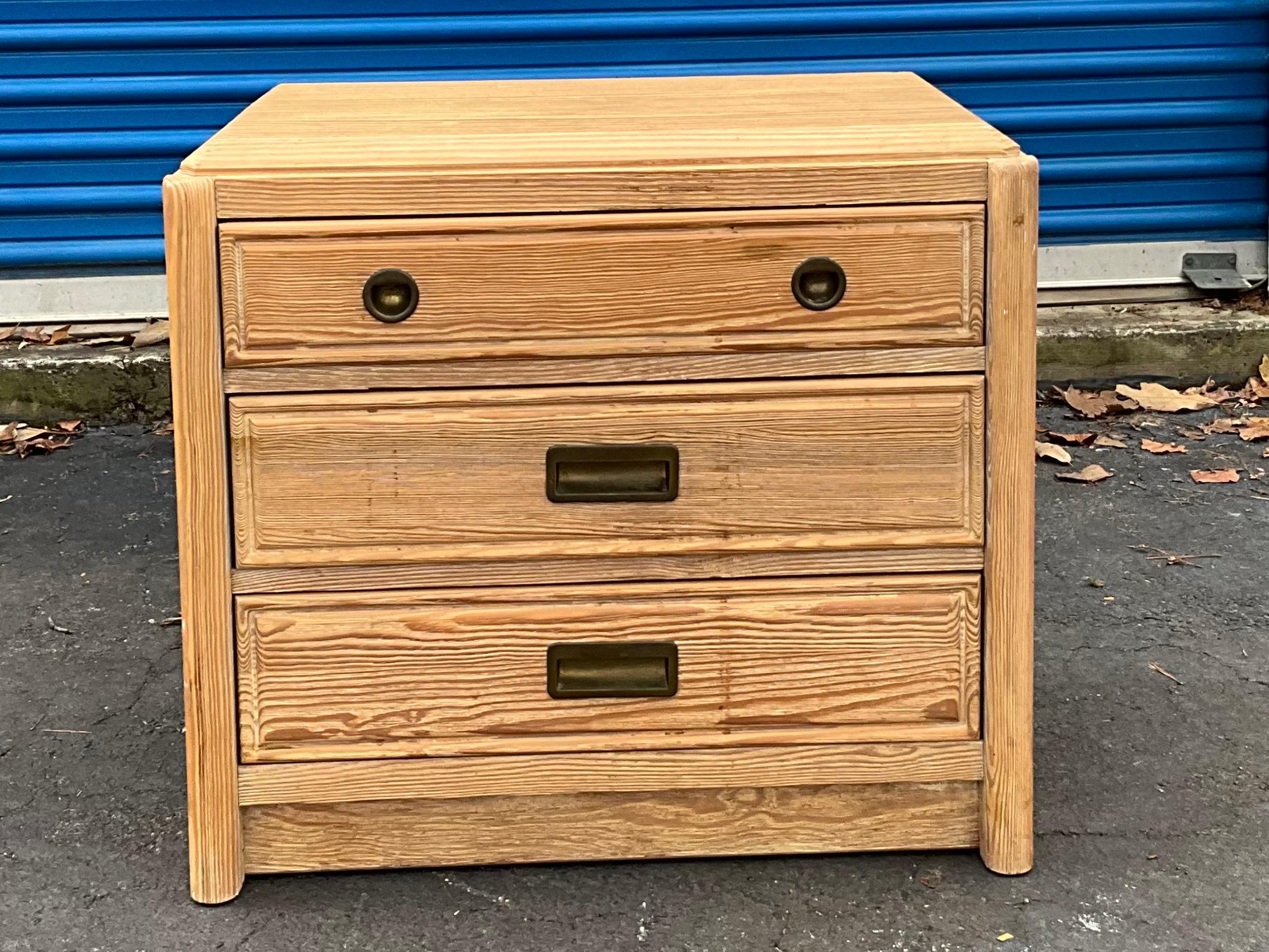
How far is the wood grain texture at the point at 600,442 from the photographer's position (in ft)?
7.25

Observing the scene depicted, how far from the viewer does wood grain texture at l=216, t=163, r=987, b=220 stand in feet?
7.00

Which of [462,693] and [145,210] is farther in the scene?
[145,210]

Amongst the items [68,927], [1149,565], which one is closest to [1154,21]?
[1149,565]

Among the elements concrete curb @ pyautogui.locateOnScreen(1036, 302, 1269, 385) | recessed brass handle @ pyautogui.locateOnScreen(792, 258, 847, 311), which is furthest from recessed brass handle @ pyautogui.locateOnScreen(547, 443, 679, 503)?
concrete curb @ pyautogui.locateOnScreen(1036, 302, 1269, 385)

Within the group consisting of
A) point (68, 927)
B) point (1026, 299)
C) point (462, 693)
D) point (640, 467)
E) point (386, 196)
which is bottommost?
point (68, 927)

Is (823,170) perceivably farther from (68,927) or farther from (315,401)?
(68,927)

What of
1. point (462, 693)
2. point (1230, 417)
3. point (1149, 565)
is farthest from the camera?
point (1230, 417)

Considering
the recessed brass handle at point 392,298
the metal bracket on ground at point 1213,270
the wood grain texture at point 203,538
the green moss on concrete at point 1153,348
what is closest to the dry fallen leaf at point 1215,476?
the green moss on concrete at point 1153,348

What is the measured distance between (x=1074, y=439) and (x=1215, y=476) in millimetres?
430

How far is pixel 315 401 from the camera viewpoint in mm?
2193

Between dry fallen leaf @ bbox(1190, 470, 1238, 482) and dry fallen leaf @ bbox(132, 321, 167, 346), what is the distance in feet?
9.52

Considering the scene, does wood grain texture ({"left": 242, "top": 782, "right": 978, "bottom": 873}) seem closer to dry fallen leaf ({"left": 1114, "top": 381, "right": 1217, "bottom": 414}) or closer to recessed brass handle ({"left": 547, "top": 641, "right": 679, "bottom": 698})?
recessed brass handle ({"left": 547, "top": 641, "right": 679, "bottom": 698})

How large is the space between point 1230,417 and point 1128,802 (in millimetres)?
2221

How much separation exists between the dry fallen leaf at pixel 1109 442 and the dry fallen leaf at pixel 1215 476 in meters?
0.25
